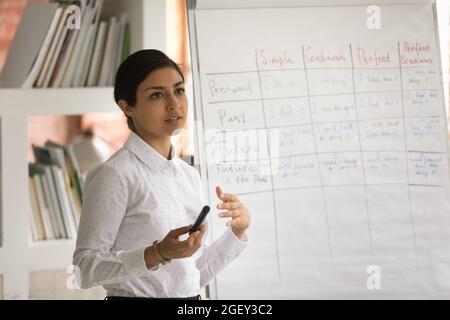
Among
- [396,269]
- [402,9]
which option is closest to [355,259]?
[396,269]

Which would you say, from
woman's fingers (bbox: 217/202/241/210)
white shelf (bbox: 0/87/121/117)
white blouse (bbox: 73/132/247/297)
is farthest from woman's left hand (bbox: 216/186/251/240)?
white shelf (bbox: 0/87/121/117)

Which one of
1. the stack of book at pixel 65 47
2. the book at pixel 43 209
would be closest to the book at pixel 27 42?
the stack of book at pixel 65 47

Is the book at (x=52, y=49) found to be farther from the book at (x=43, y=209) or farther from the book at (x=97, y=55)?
the book at (x=43, y=209)

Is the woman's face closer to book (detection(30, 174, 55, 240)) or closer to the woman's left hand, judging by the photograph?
the woman's left hand

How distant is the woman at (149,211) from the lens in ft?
6.15

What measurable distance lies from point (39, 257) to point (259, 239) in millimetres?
812

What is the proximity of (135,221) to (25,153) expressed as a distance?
79cm

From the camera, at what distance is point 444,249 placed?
240 centimetres

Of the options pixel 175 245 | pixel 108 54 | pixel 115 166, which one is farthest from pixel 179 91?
pixel 108 54

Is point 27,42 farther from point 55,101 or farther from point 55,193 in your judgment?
point 55,193

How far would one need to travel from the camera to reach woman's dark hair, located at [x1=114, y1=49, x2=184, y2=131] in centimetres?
205

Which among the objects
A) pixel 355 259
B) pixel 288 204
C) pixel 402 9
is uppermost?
pixel 402 9

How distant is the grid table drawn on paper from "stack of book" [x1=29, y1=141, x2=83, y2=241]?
2.09ft
